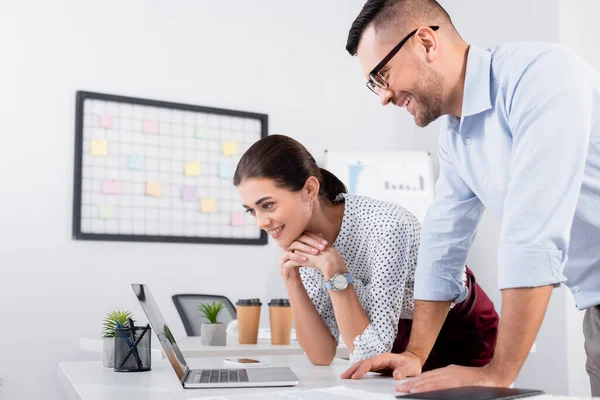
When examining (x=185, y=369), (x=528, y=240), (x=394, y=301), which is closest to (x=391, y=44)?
(x=528, y=240)

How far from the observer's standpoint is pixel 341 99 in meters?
4.41

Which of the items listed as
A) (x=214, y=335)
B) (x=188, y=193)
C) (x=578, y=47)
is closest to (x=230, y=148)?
(x=188, y=193)

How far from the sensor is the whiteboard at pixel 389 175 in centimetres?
404

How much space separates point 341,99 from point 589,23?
1.52 m

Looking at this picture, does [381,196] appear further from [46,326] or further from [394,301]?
[394,301]

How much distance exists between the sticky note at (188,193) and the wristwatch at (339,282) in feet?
7.70

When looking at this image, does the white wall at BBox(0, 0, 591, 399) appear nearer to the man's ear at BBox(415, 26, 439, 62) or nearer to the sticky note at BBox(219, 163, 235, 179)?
the sticky note at BBox(219, 163, 235, 179)

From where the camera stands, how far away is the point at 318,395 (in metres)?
1.08

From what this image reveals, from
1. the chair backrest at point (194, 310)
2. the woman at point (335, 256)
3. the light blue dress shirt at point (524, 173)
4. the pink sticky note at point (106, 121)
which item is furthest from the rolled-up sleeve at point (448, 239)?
the pink sticky note at point (106, 121)

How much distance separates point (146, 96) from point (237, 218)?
86 cm

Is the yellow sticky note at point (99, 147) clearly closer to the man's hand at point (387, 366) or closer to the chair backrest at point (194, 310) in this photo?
the chair backrest at point (194, 310)

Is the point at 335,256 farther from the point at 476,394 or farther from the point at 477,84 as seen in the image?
the point at 476,394

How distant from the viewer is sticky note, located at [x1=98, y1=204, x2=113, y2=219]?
363 centimetres

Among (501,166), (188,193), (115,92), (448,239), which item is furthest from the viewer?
(188,193)
